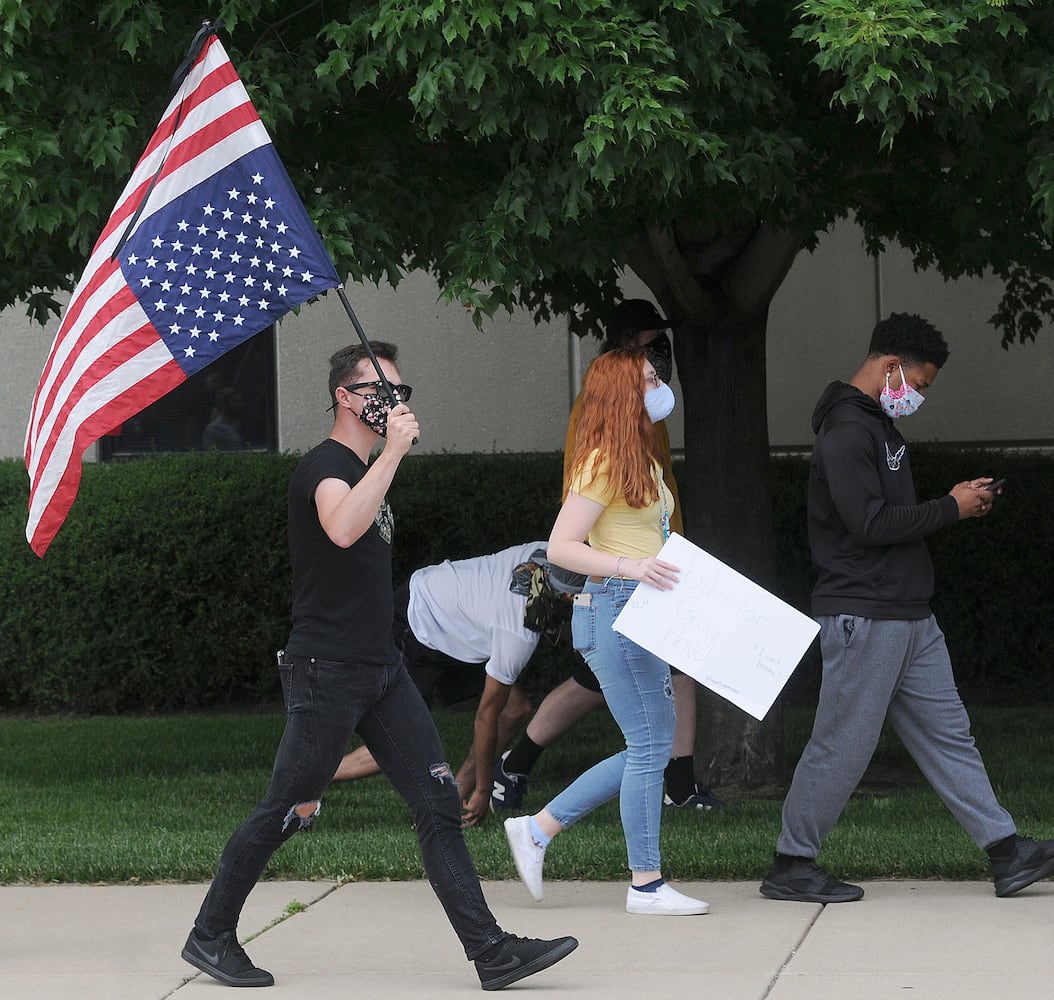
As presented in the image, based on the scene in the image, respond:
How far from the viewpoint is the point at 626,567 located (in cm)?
503

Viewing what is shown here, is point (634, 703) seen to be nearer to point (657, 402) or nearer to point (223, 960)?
point (657, 402)

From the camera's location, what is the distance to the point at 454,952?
491 cm

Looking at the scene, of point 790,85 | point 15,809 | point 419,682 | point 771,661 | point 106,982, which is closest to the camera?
point 106,982

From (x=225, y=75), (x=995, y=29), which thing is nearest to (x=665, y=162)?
(x=995, y=29)

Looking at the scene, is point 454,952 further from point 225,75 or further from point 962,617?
point 962,617

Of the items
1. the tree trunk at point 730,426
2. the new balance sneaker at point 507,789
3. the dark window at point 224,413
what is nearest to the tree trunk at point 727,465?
the tree trunk at point 730,426

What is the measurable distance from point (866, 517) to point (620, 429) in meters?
0.82

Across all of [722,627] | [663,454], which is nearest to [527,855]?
[722,627]

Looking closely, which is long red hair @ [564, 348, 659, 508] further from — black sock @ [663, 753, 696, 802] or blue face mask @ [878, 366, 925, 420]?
black sock @ [663, 753, 696, 802]

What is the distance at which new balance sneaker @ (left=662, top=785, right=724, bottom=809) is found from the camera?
7.18 meters

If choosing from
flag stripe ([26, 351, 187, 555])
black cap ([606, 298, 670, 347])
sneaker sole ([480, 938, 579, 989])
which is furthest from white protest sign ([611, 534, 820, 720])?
black cap ([606, 298, 670, 347])

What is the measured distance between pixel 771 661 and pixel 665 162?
1.64 m

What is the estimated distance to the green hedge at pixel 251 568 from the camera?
10.9m

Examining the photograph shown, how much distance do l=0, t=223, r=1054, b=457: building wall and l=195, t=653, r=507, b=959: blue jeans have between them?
777 cm
